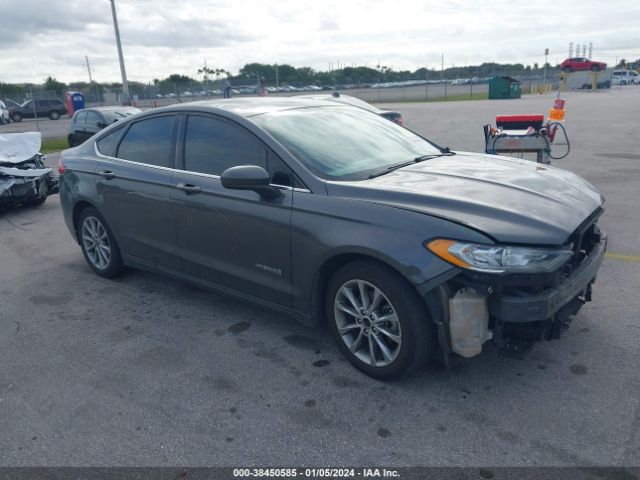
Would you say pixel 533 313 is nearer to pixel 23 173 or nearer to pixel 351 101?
pixel 351 101

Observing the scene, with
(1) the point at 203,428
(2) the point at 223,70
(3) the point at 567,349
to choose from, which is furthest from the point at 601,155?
(2) the point at 223,70

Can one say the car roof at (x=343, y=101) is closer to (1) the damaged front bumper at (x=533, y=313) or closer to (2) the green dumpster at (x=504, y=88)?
(1) the damaged front bumper at (x=533, y=313)

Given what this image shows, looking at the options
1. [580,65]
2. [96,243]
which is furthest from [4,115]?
[580,65]

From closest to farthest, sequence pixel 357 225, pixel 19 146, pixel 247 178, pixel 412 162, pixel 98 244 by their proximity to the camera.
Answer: pixel 357 225
pixel 247 178
pixel 412 162
pixel 98 244
pixel 19 146

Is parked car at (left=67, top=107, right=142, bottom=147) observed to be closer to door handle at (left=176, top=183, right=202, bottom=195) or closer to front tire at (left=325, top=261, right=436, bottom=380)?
door handle at (left=176, top=183, right=202, bottom=195)

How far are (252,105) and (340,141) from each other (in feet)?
A: 2.73

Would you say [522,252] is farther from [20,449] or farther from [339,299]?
[20,449]

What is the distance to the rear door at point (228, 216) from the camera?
363 centimetres

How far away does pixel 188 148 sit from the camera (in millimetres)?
4262

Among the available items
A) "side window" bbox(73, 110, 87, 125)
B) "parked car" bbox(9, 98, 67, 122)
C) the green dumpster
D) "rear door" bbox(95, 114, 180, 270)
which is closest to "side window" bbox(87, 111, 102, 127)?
"side window" bbox(73, 110, 87, 125)

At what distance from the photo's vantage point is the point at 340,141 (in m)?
3.96

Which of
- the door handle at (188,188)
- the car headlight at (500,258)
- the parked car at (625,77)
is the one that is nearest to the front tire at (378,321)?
the car headlight at (500,258)

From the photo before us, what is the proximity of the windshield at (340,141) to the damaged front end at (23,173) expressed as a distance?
612 centimetres

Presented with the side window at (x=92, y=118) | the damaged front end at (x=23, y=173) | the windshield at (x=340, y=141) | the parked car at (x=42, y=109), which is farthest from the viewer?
the parked car at (x=42, y=109)
